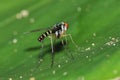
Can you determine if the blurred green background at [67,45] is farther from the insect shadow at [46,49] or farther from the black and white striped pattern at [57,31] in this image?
the black and white striped pattern at [57,31]

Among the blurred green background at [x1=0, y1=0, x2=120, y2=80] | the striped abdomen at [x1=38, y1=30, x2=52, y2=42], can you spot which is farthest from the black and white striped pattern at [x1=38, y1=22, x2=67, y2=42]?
the blurred green background at [x1=0, y1=0, x2=120, y2=80]

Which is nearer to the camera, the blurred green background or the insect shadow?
the blurred green background

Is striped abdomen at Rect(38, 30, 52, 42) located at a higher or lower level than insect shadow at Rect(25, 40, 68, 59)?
higher

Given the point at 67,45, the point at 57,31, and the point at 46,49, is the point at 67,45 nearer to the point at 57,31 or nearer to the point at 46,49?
the point at 57,31

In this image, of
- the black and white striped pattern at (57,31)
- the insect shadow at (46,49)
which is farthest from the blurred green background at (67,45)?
the black and white striped pattern at (57,31)

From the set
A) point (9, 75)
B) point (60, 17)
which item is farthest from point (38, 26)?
point (9, 75)

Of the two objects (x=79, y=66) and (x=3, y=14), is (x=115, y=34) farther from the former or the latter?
(x=3, y=14)

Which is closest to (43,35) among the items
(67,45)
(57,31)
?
(57,31)

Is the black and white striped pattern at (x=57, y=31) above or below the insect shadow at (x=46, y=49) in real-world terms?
above

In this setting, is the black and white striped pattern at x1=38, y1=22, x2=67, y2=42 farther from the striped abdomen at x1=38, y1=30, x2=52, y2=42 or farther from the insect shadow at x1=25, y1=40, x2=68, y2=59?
the insect shadow at x1=25, y1=40, x2=68, y2=59
